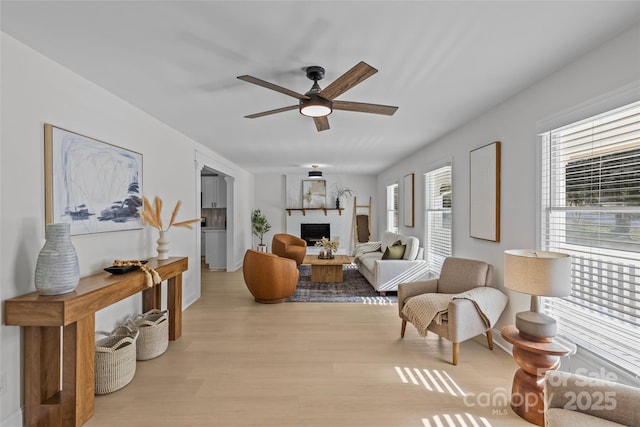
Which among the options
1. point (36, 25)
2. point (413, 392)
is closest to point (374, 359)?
point (413, 392)

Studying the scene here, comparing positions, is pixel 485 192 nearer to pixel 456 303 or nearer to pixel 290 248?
pixel 456 303

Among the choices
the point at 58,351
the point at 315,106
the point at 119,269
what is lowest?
the point at 58,351

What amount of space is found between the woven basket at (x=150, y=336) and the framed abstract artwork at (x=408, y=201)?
443 cm

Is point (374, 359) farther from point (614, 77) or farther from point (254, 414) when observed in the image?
point (614, 77)

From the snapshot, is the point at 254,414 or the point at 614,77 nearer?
the point at 614,77

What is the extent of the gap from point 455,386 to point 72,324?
8.98 ft

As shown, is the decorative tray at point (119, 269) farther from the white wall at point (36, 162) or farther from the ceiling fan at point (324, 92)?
the ceiling fan at point (324, 92)

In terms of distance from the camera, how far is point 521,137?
2.87 metres

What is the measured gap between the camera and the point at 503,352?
3027mm

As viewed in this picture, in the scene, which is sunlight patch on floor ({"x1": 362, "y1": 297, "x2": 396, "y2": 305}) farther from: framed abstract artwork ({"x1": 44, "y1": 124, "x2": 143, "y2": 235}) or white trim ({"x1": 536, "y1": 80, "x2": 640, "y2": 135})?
framed abstract artwork ({"x1": 44, "y1": 124, "x2": 143, "y2": 235})

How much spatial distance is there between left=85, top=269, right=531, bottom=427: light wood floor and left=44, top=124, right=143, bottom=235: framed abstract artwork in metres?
1.33

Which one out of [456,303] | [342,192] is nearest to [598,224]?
[456,303]

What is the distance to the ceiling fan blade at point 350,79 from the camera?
193 cm

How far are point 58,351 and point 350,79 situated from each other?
2682mm
